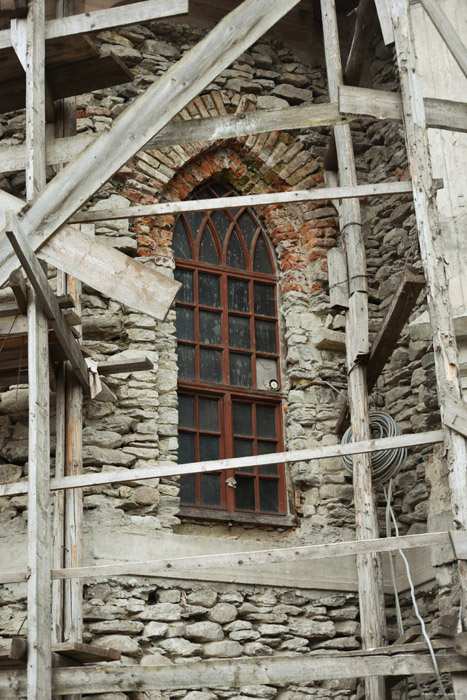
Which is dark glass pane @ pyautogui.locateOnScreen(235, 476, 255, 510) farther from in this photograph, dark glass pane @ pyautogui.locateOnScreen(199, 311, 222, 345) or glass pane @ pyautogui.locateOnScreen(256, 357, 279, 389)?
dark glass pane @ pyautogui.locateOnScreen(199, 311, 222, 345)

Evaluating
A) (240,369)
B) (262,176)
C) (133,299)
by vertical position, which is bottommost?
(133,299)

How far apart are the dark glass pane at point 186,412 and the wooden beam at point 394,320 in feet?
4.26

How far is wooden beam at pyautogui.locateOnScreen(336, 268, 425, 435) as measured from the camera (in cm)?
771

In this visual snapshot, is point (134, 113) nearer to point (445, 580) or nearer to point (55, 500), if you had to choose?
point (55, 500)

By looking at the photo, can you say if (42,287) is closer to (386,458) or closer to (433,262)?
(433,262)

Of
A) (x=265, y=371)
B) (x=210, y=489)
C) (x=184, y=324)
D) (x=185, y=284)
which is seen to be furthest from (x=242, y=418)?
(x=185, y=284)

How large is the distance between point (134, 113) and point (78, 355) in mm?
1732

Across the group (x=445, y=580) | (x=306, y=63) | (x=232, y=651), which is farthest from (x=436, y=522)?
(x=306, y=63)

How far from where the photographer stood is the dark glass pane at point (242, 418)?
975 cm

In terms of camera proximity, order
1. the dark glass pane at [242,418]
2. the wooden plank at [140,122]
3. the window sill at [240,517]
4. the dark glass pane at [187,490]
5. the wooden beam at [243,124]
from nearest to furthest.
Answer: the wooden plank at [140,122], the wooden beam at [243,124], the window sill at [240,517], the dark glass pane at [187,490], the dark glass pane at [242,418]

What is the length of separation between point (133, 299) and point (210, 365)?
2969mm

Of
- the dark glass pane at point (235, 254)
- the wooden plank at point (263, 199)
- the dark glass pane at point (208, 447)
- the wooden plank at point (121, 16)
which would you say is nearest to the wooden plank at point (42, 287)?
the wooden plank at point (263, 199)

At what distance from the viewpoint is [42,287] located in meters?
6.90

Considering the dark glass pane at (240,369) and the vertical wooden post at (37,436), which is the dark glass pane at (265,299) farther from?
the vertical wooden post at (37,436)
